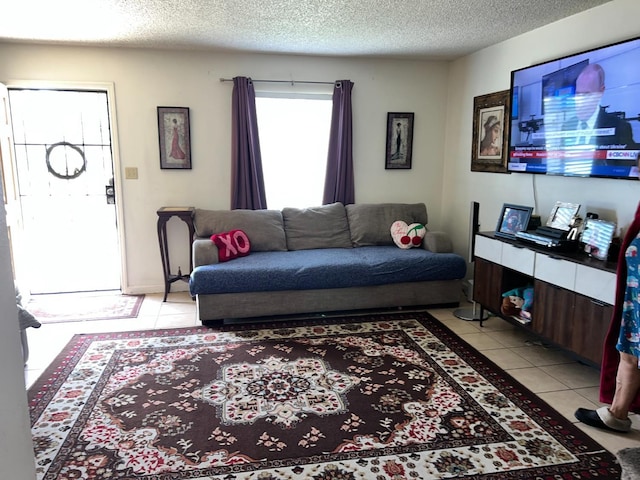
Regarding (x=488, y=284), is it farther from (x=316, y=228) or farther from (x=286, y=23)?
(x=286, y=23)

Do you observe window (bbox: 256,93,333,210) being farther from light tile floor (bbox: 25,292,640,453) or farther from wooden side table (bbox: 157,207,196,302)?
light tile floor (bbox: 25,292,640,453)

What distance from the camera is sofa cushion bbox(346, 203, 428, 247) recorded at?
15.6 feet

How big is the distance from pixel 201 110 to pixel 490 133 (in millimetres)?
2868

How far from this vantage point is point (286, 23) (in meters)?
3.63

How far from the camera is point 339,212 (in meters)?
4.89

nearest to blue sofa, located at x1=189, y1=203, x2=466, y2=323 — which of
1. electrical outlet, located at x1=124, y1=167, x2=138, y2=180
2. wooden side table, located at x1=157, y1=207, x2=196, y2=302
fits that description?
wooden side table, located at x1=157, y1=207, x2=196, y2=302

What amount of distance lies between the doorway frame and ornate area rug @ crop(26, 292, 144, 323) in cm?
26

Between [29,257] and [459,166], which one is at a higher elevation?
[459,166]

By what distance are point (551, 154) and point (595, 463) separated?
7.16 ft

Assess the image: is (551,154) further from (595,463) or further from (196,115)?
(196,115)

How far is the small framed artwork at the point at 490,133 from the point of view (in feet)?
13.6

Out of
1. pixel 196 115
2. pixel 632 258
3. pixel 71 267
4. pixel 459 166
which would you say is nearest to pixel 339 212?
pixel 459 166

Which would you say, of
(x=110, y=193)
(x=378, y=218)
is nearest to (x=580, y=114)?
(x=378, y=218)

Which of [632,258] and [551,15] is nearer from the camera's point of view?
[632,258]
